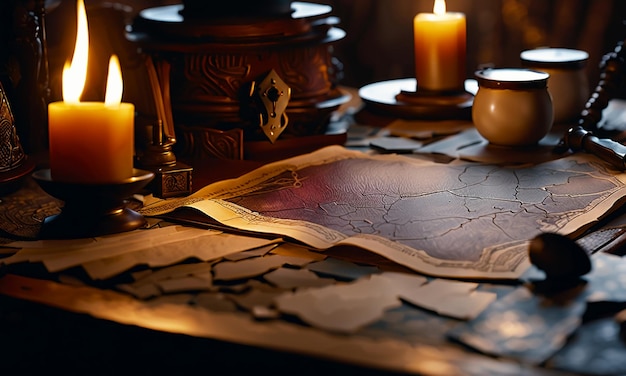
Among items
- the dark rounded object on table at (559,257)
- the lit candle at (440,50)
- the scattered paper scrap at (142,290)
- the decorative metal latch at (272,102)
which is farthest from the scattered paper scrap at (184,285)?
the lit candle at (440,50)

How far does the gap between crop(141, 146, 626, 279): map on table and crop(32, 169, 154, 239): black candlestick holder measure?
0.33 ft

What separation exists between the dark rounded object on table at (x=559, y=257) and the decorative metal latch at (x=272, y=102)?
Result: 741mm

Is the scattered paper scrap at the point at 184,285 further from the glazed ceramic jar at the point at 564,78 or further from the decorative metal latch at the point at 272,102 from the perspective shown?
the glazed ceramic jar at the point at 564,78

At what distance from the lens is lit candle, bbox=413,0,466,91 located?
2.02 meters

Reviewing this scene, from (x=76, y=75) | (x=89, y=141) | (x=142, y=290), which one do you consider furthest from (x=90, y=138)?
(x=142, y=290)

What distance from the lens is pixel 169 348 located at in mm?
1027

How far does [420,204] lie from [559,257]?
37 centimetres

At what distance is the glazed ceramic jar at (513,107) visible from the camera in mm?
1720

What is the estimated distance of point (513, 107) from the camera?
1734 mm

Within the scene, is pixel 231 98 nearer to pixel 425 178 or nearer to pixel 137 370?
pixel 425 178

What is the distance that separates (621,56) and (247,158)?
2.74 ft

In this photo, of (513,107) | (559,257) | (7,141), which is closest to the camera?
(559,257)

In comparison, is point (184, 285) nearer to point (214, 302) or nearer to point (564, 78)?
point (214, 302)

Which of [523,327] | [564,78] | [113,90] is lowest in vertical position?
[523,327]
